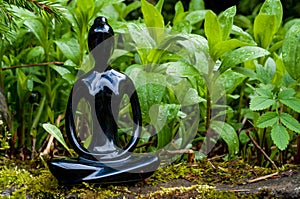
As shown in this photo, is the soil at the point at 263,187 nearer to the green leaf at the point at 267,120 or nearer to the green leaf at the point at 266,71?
the green leaf at the point at 267,120

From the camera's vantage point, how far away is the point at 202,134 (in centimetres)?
196

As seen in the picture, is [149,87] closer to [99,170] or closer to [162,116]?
[162,116]

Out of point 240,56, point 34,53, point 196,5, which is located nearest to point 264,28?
point 240,56

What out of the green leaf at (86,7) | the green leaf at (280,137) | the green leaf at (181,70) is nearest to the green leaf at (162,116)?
the green leaf at (181,70)

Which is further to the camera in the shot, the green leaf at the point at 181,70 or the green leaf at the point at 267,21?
the green leaf at the point at 267,21

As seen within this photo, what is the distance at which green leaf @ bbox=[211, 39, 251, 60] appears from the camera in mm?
1559

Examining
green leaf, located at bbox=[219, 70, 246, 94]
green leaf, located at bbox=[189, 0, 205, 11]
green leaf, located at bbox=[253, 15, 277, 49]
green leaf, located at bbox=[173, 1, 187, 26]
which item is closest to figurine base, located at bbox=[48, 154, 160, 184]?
green leaf, located at bbox=[219, 70, 246, 94]

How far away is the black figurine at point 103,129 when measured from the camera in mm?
1384

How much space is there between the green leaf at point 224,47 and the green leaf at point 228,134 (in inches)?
9.8

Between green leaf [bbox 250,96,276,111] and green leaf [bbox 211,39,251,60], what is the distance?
0.19 metres

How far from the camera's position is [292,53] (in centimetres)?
165

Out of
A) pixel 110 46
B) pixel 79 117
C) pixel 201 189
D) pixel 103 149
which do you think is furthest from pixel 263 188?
pixel 79 117

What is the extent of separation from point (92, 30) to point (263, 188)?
691mm

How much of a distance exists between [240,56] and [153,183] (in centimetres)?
51
